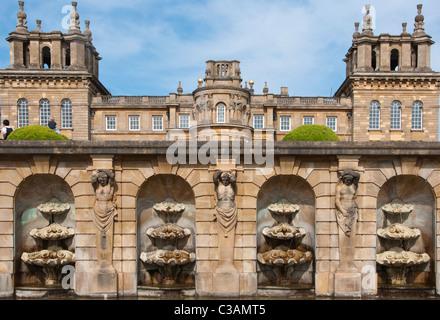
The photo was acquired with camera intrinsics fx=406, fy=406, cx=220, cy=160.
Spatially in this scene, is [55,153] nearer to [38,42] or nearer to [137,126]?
[137,126]

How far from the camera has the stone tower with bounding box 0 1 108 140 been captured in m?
55.7

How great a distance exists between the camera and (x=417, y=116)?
57.1 meters

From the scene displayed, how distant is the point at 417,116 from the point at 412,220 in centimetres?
5108

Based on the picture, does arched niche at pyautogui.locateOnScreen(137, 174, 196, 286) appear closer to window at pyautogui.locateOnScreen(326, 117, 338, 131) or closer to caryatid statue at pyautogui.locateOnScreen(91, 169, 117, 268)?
caryatid statue at pyautogui.locateOnScreen(91, 169, 117, 268)

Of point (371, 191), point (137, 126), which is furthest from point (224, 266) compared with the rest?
point (137, 126)

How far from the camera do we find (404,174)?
1119 cm

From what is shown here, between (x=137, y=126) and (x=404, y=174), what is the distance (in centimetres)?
4959

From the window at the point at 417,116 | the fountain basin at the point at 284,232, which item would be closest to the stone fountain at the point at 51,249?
the fountain basin at the point at 284,232

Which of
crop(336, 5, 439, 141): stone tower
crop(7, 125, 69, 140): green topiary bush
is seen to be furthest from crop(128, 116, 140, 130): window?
crop(7, 125, 69, 140): green topiary bush

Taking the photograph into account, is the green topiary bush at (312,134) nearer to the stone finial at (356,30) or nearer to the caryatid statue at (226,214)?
the caryatid statue at (226,214)

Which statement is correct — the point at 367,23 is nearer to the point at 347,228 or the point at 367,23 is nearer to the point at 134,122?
the point at 134,122

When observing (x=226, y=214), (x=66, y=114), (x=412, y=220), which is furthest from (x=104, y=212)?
(x=66, y=114)

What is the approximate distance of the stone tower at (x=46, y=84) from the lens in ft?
183

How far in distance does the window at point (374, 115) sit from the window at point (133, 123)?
32.9 metres
